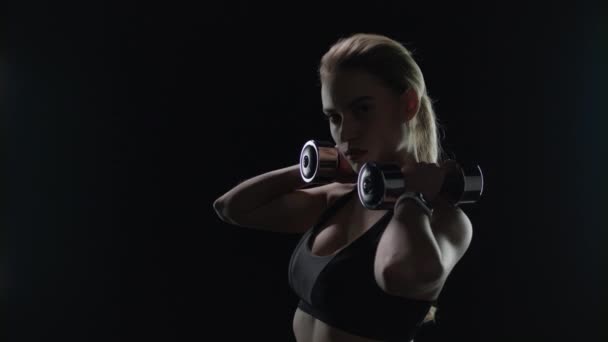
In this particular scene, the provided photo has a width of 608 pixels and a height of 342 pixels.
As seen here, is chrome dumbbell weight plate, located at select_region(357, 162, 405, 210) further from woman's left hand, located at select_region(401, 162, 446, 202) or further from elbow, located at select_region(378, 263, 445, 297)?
elbow, located at select_region(378, 263, 445, 297)

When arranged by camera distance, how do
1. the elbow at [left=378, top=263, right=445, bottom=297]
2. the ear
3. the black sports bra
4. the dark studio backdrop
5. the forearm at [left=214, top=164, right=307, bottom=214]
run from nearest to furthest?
the elbow at [left=378, top=263, right=445, bottom=297] < the black sports bra < the ear < the forearm at [left=214, top=164, right=307, bottom=214] < the dark studio backdrop

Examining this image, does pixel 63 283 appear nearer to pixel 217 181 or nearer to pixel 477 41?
pixel 217 181

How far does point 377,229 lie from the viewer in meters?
1.13

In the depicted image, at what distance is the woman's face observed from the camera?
114 cm

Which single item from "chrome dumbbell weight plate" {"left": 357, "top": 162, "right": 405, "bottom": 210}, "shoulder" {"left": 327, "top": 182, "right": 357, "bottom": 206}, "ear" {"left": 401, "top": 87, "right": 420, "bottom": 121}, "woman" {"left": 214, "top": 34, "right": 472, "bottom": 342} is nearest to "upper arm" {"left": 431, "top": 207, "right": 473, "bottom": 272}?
"woman" {"left": 214, "top": 34, "right": 472, "bottom": 342}

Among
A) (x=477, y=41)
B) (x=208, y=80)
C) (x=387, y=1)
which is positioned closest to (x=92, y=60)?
(x=208, y=80)

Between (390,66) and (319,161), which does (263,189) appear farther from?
(390,66)

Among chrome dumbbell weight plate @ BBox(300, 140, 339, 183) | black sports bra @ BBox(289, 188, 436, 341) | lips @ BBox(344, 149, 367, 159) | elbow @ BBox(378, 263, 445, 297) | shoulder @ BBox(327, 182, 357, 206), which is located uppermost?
lips @ BBox(344, 149, 367, 159)

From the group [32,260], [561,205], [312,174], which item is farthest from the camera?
[561,205]

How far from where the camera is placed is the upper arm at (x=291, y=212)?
4.57 ft

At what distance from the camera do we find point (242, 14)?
2072mm

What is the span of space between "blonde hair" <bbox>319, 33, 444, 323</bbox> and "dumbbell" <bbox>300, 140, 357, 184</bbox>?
0.50ft

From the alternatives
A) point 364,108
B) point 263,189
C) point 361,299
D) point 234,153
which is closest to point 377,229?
point 361,299

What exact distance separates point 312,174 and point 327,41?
1.00 metres
